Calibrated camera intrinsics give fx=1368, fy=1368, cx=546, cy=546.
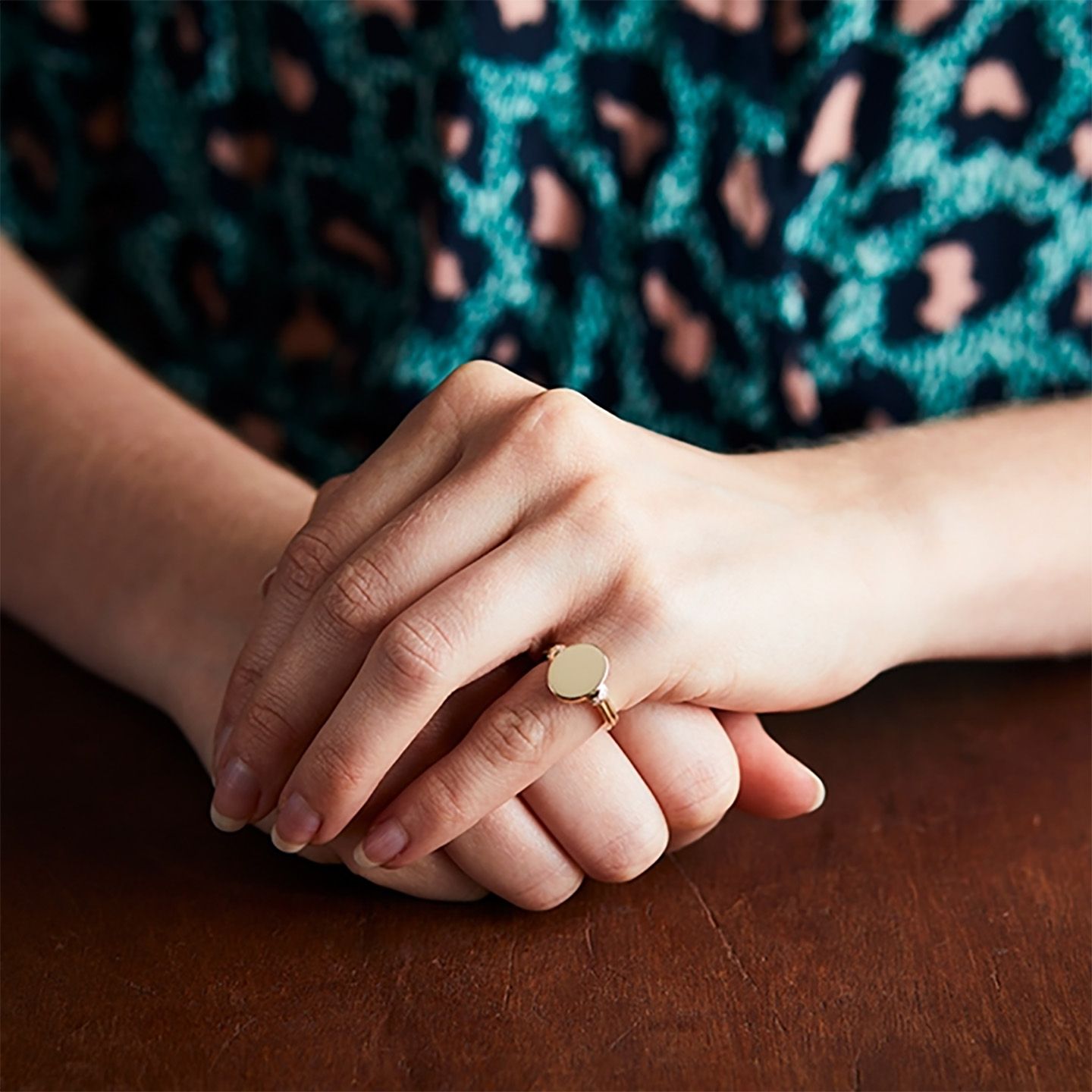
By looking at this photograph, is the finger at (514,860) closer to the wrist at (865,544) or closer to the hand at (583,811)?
the hand at (583,811)

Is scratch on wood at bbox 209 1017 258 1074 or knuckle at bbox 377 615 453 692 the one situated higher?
knuckle at bbox 377 615 453 692

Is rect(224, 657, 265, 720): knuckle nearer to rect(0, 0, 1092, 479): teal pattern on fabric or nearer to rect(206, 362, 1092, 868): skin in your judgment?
rect(206, 362, 1092, 868): skin

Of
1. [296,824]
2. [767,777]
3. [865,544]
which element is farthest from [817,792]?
[296,824]

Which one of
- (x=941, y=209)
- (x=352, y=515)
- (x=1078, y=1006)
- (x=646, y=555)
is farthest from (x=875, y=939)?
(x=941, y=209)

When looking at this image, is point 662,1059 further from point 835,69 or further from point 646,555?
point 835,69

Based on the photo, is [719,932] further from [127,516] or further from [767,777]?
[127,516]

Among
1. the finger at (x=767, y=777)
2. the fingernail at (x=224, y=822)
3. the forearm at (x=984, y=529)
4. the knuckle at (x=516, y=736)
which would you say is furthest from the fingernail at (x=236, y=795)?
the forearm at (x=984, y=529)

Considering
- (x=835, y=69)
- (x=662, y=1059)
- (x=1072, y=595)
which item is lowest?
(x=1072, y=595)

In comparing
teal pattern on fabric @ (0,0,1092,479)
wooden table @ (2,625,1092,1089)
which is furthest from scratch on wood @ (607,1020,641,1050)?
teal pattern on fabric @ (0,0,1092,479)
